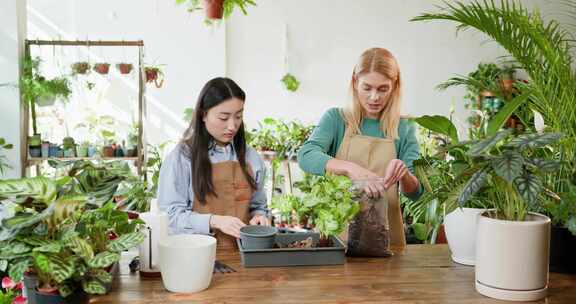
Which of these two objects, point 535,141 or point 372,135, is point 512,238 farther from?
point 372,135

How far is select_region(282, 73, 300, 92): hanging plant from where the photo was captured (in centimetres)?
718

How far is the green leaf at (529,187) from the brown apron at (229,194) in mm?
1222

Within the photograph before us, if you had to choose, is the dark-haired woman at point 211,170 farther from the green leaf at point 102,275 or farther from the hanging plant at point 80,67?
the hanging plant at point 80,67

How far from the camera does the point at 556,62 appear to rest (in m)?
2.34

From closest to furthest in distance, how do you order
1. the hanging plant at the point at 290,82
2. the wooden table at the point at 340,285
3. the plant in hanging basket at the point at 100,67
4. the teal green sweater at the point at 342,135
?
the wooden table at the point at 340,285 → the teal green sweater at the point at 342,135 → the plant in hanging basket at the point at 100,67 → the hanging plant at the point at 290,82

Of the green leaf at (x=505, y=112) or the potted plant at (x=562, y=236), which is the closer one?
the green leaf at (x=505, y=112)

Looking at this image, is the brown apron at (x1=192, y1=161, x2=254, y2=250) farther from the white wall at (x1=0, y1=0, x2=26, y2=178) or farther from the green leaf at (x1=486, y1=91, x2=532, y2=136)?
the white wall at (x1=0, y1=0, x2=26, y2=178)

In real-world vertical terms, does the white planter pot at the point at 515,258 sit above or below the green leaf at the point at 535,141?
below

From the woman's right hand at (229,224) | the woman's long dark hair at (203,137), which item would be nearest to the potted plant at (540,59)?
the woman's long dark hair at (203,137)

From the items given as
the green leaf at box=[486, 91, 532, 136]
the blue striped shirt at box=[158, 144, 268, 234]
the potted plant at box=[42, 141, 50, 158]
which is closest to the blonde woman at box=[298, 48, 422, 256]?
the blue striped shirt at box=[158, 144, 268, 234]

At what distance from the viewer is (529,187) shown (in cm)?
147

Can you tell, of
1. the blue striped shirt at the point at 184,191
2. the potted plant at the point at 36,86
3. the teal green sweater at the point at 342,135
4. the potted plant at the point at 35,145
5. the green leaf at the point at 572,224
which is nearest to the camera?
the green leaf at the point at 572,224

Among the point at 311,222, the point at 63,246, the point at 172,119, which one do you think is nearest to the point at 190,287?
the point at 63,246

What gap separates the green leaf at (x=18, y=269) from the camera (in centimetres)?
136
